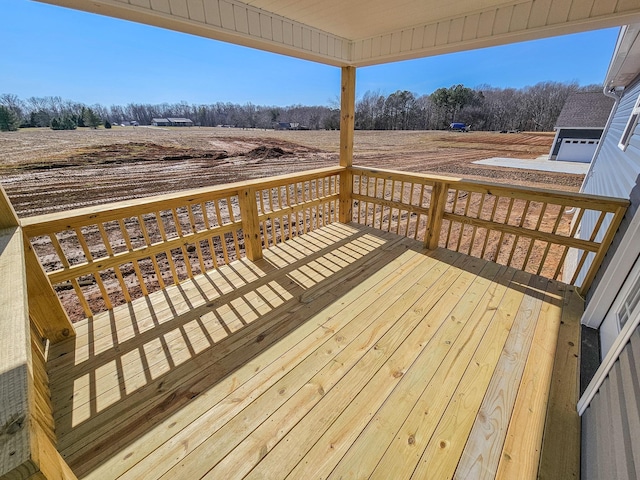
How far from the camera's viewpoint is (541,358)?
186 centimetres

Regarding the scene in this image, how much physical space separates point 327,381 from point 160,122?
151 feet

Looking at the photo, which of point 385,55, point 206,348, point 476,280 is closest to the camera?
point 206,348

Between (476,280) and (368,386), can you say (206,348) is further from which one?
(476,280)

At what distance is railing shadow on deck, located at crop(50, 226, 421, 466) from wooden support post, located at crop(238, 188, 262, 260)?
14 cm

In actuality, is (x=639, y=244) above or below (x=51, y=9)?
below

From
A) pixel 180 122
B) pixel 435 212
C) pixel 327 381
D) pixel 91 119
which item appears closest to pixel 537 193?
pixel 435 212

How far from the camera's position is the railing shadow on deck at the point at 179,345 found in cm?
150

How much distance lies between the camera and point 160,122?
3822cm

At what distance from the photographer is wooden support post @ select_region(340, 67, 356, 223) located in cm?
359

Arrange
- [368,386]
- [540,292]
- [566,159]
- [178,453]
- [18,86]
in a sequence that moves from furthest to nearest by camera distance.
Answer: [566,159], [18,86], [540,292], [368,386], [178,453]

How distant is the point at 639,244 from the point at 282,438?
2.52 metres

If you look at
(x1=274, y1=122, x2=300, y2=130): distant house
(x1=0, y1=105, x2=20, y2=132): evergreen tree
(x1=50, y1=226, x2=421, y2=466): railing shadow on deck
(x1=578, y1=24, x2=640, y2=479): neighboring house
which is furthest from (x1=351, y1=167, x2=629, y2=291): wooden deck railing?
(x1=274, y1=122, x2=300, y2=130): distant house

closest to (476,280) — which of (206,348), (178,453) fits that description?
(206,348)

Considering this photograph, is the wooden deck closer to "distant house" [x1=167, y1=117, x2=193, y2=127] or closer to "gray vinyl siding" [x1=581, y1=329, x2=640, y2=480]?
"gray vinyl siding" [x1=581, y1=329, x2=640, y2=480]
